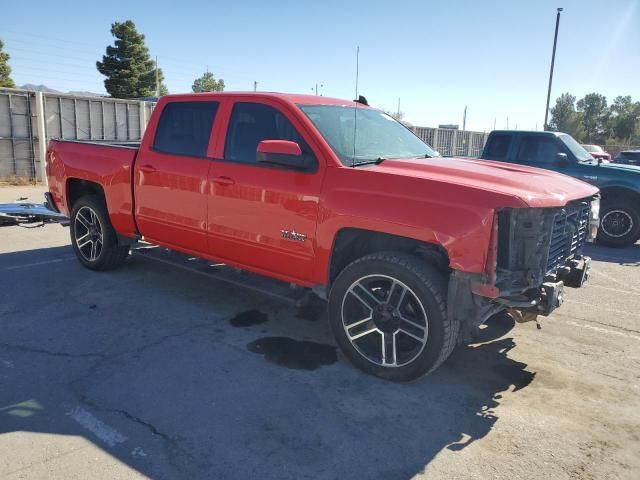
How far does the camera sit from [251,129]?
14.9 ft

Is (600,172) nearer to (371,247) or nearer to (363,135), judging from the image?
(363,135)

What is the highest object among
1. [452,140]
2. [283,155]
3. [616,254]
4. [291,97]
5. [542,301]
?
[291,97]

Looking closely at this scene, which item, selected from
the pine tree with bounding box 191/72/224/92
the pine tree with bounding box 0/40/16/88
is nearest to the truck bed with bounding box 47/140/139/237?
the pine tree with bounding box 0/40/16/88

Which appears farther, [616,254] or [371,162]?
[616,254]

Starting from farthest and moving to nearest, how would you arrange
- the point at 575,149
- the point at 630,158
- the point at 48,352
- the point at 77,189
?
the point at 630,158 → the point at 575,149 → the point at 77,189 → the point at 48,352

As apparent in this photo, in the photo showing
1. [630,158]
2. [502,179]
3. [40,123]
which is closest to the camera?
[502,179]

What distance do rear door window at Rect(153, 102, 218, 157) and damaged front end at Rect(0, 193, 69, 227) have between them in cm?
432

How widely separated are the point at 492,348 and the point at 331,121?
239cm

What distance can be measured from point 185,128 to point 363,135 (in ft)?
5.92

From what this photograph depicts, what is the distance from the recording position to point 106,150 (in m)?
5.74

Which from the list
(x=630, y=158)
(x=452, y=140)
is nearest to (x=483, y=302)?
(x=630, y=158)

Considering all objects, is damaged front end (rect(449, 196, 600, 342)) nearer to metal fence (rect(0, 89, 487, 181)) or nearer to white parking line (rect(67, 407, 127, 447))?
white parking line (rect(67, 407, 127, 447))

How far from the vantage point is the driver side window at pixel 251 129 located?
4328 mm

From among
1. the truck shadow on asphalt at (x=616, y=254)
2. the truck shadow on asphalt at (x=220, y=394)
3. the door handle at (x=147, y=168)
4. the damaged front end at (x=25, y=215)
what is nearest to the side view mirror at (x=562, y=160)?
the truck shadow on asphalt at (x=616, y=254)
